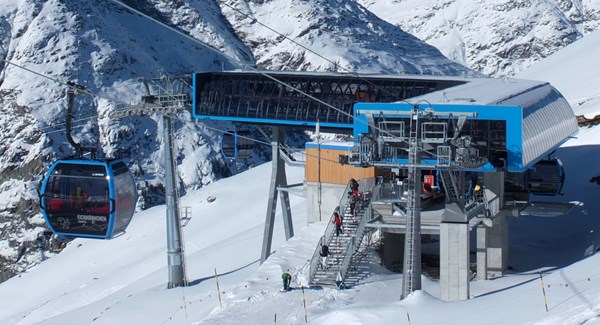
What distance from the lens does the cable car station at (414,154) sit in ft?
113

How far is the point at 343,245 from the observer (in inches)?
1522

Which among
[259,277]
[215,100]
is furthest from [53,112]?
[259,277]

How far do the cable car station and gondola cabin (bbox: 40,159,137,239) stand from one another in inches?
234

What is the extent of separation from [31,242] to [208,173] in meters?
32.4

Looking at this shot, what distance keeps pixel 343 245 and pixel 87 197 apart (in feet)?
30.9

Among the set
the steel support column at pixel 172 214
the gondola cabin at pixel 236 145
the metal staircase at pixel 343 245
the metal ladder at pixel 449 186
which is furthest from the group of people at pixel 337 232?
the gondola cabin at pixel 236 145

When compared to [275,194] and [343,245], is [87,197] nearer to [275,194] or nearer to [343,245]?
[343,245]

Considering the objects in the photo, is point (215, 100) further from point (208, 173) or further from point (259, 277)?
point (208, 173)

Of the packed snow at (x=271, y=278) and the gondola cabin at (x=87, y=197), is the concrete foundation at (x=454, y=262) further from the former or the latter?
the gondola cabin at (x=87, y=197)

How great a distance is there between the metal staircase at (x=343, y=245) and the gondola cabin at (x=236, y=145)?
11362 mm

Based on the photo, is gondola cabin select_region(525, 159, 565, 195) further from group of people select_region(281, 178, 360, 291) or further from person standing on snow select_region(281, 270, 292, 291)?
person standing on snow select_region(281, 270, 292, 291)

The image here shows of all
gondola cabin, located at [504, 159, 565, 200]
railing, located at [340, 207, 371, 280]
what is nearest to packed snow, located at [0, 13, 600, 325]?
railing, located at [340, 207, 371, 280]

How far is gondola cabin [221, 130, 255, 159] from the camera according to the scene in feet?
168

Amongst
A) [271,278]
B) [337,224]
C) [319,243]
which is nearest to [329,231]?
[337,224]
